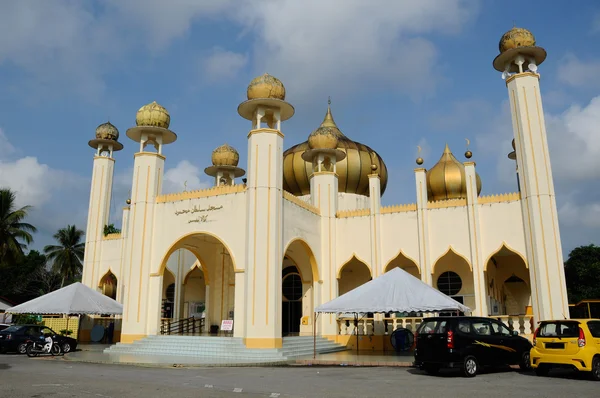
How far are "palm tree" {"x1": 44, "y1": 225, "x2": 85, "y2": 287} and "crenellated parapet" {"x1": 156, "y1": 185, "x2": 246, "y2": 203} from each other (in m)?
23.6

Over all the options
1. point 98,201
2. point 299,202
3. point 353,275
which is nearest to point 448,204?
point 299,202

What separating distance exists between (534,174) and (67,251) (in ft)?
112

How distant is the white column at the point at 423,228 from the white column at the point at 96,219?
15.0 metres

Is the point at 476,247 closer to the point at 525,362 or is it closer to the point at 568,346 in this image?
the point at 525,362

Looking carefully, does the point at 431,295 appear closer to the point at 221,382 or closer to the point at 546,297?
the point at 546,297

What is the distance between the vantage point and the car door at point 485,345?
10.7m

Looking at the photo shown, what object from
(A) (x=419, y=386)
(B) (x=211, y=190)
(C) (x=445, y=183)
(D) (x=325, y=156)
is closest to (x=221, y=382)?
(A) (x=419, y=386)

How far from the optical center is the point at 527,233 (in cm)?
1719

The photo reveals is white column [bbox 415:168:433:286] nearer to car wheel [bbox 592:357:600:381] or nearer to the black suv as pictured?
the black suv

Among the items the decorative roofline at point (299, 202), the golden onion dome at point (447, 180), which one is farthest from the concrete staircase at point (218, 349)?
the golden onion dome at point (447, 180)

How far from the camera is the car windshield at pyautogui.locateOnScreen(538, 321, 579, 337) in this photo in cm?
991

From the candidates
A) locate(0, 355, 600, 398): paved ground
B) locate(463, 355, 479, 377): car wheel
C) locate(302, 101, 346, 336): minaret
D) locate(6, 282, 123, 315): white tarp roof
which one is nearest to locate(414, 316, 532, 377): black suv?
locate(463, 355, 479, 377): car wheel

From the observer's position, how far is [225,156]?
87.4 feet

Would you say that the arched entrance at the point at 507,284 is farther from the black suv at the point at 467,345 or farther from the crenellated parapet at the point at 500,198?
the black suv at the point at 467,345
